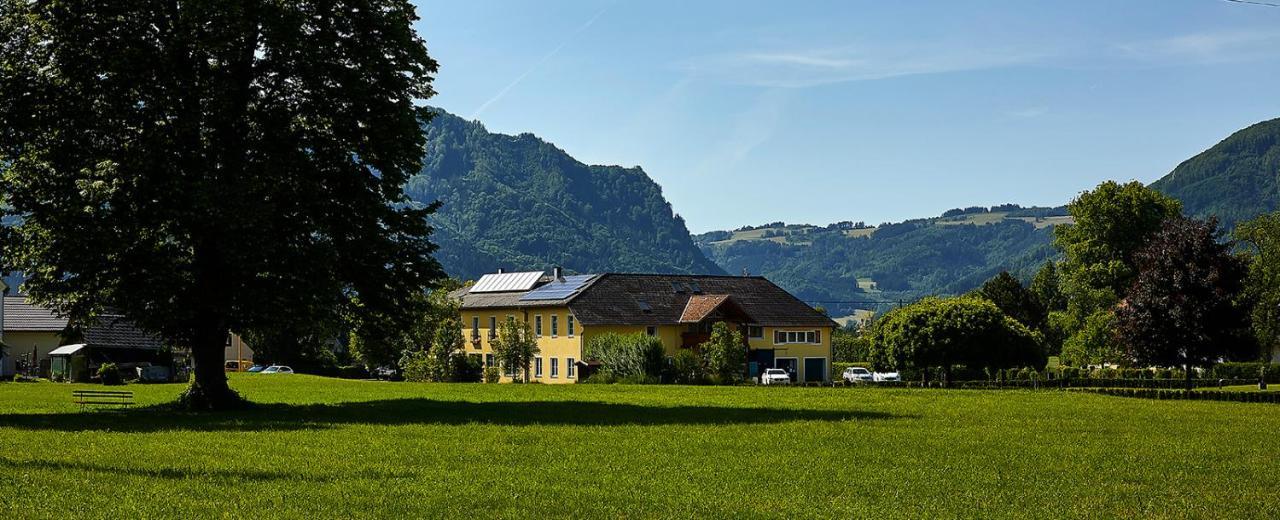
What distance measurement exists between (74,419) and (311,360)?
80839mm

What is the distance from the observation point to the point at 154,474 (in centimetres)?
1984

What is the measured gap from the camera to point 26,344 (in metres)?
94.1

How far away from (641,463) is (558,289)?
7840 cm

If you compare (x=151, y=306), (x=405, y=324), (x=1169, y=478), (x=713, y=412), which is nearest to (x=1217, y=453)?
(x=1169, y=478)

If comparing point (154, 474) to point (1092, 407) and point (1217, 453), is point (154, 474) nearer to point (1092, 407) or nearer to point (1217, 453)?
point (1217, 453)

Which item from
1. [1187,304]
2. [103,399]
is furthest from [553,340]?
[103,399]

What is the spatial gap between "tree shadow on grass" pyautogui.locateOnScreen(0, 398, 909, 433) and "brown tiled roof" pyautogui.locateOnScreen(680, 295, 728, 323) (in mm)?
52129

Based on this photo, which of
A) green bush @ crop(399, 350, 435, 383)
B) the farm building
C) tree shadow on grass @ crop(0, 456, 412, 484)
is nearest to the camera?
tree shadow on grass @ crop(0, 456, 412, 484)

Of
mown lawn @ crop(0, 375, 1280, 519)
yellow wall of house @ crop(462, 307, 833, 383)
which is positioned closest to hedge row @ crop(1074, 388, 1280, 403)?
mown lawn @ crop(0, 375, 1280, 519)

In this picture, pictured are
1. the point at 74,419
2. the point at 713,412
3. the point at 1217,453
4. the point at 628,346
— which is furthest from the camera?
the point at 628,346

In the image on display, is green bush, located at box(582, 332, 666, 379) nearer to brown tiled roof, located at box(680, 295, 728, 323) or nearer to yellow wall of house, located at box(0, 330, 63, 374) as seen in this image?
brown tiled roof, located at box(680, 295, 728, 323)

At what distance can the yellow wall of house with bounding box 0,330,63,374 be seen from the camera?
3671 inches

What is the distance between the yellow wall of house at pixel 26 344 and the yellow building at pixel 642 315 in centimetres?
3173

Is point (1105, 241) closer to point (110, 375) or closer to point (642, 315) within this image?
point (642, 315)
